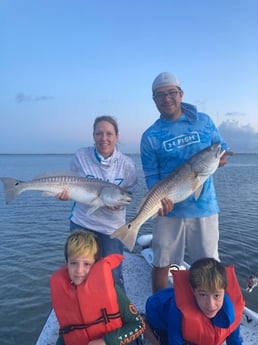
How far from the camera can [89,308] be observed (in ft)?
10.6

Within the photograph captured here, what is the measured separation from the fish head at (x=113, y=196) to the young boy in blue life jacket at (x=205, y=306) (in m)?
1.63

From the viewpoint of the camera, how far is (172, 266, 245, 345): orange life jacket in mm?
3227

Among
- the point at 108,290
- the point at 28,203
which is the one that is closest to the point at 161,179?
the point at 108,290

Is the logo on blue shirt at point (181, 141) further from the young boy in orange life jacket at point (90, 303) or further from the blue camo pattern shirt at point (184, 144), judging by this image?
the young boy in orange life jacket at point (90, 303)

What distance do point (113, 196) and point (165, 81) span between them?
1.82 metres

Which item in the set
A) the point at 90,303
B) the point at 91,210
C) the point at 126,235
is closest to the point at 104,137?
the point at 91,210

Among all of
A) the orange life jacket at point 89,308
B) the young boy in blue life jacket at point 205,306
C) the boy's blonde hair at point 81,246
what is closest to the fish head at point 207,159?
the young boy in blue life jacket at point 205,306

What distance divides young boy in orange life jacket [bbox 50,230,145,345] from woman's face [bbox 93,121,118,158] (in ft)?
5.09

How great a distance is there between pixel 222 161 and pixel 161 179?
0.92m

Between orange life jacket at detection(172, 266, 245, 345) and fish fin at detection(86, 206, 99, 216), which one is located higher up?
fish fin at detection(86, 206, 99, 216)

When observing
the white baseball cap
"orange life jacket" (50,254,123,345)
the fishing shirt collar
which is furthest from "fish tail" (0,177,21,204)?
the white baseball cap

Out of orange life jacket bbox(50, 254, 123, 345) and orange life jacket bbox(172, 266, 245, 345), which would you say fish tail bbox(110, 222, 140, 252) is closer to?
orange life jacket bbox(50, 254, 123, 345)

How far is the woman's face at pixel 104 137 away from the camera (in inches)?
178

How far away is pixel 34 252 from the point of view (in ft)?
36.7
